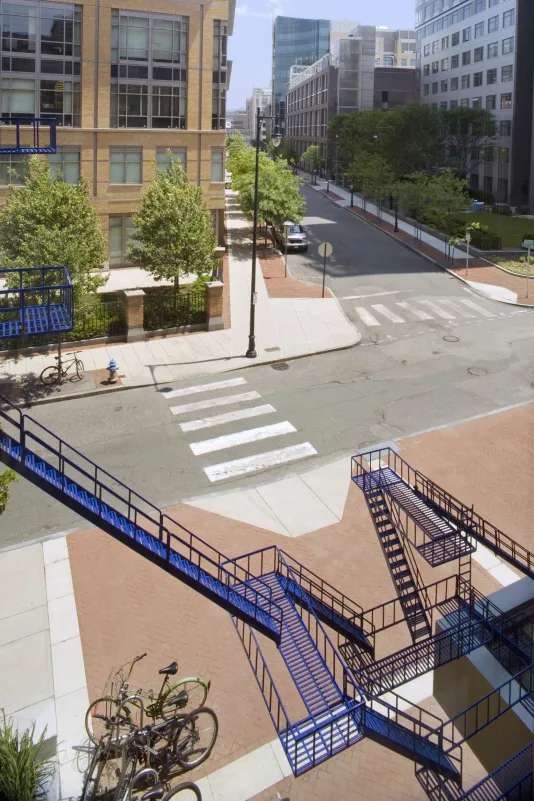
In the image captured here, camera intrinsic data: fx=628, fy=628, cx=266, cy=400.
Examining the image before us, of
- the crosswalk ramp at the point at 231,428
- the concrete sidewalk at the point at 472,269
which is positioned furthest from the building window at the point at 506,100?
the crosswalk ramp at the point at 231,428

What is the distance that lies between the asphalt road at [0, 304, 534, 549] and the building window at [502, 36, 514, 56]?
58492 millimetres

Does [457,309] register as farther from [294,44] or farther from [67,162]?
[294,44]

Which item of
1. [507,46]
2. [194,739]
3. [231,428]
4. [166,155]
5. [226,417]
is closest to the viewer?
[194,739]

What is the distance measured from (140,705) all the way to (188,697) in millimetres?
896

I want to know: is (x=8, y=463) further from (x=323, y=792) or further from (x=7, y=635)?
(x=323, y=792)

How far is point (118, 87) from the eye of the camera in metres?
34.3

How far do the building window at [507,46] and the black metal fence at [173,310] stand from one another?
6142 cm

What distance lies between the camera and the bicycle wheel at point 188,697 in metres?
8.95

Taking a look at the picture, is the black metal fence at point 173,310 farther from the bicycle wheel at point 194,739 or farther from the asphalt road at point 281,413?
the bicycle wheel at point 194,739

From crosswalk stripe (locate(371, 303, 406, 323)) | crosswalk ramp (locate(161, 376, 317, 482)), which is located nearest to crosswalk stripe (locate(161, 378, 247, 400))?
crosswalk ramp (locate(161, 376, 317, 482))

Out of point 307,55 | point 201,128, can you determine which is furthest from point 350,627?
point 307,55

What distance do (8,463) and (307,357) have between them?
694 inches

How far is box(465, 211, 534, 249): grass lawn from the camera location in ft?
161

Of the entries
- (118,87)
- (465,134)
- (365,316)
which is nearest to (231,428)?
(365,316)
